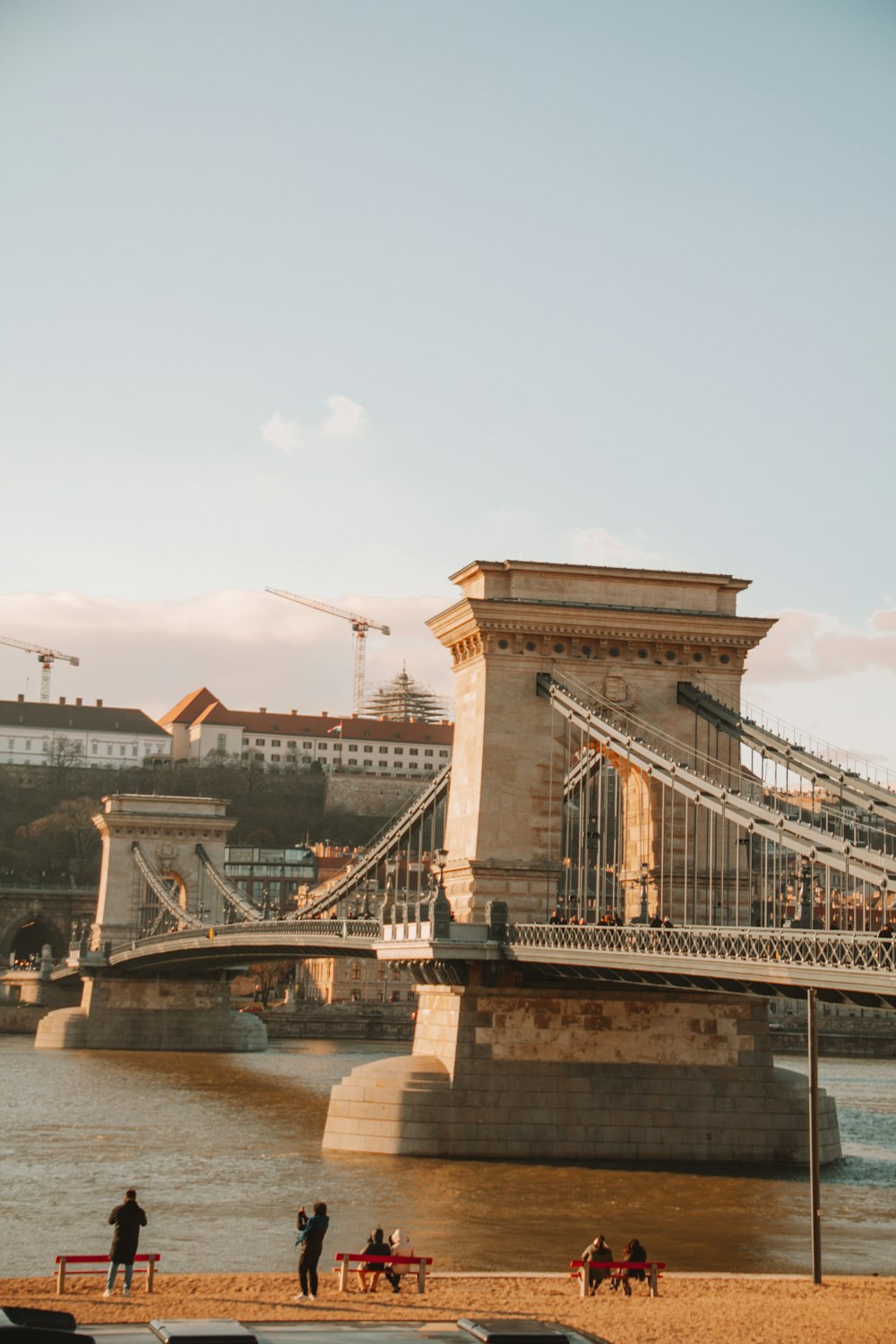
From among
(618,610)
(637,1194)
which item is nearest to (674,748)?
(618,610)

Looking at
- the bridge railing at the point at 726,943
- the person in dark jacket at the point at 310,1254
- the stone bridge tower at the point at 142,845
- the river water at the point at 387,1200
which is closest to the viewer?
the person in dark jacket at the point at 310,1254

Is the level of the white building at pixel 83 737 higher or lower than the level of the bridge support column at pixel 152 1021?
higher

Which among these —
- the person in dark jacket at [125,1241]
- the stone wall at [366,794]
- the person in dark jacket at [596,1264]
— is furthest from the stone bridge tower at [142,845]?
the person in dark jacket at [596,1264]

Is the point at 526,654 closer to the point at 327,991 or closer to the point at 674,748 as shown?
the point at 674,748

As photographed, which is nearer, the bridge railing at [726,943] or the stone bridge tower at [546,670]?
the bridge railing at [726,943]

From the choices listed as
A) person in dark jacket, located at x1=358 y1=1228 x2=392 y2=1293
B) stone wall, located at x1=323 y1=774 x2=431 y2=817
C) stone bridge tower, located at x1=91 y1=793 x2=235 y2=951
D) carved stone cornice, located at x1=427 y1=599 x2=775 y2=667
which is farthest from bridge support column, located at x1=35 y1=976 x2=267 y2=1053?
stone wall, located at x1=323 y1=774 x2=431 y2=817

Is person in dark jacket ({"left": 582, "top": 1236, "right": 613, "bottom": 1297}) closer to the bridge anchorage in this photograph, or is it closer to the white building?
the bridge anchorage

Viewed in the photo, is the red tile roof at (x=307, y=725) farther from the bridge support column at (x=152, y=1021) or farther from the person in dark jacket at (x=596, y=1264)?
the person in dark jacket at (x=596, y=1264)

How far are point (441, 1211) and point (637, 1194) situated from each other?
177 inches

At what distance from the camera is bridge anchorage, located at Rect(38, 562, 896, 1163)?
39.5 m

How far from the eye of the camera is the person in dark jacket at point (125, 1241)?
80.2 ft

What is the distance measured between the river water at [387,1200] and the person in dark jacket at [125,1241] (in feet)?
12.5

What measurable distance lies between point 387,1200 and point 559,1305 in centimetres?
1148

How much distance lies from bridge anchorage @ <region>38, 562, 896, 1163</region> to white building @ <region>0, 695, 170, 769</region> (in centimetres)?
14027
